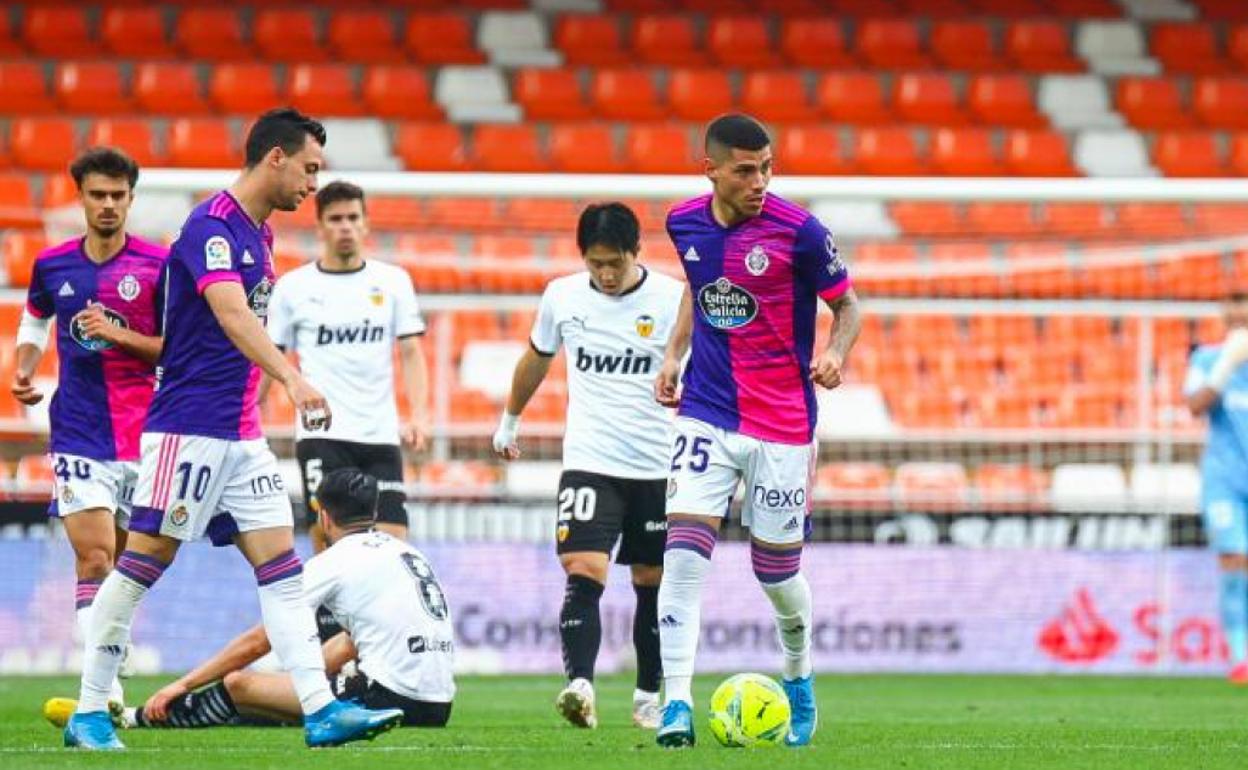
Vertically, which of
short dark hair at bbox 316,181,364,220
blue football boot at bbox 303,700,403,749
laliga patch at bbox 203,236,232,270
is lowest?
blue football boot at bbox 303,700,403,749

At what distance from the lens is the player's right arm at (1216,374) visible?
12.8 metres

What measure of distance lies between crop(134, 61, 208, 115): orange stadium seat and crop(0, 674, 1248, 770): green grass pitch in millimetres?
12178

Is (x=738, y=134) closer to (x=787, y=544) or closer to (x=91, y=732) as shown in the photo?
(x=787, y=544)

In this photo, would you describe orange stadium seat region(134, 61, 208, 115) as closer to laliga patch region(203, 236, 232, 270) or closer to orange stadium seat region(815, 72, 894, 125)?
orange stadium seat region(815, 72, 894, 125)

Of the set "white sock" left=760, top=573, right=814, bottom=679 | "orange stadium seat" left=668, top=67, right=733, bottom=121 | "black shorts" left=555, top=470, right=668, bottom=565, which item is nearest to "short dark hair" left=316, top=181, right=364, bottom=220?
"black shorts" left=555, top=470, right=668, bottom=565

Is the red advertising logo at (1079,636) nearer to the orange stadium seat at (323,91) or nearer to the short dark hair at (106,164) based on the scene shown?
the short dark hair at (106,164)

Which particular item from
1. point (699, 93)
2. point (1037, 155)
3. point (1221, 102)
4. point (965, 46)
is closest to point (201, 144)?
point (699, 93)

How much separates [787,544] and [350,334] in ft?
11.7

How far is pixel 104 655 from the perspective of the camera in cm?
751

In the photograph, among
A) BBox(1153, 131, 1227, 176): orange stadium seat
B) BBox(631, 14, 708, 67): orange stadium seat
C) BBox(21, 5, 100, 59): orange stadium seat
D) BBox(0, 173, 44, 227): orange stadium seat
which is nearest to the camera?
BBox(0, 173, 44, 227): orange stadium seat

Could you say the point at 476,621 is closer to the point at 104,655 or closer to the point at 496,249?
the point at 496,249

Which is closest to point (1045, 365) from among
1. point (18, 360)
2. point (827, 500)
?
point (827, 500)

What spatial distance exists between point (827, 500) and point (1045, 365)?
6.08 ft

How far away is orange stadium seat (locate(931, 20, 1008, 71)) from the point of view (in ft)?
84.2
